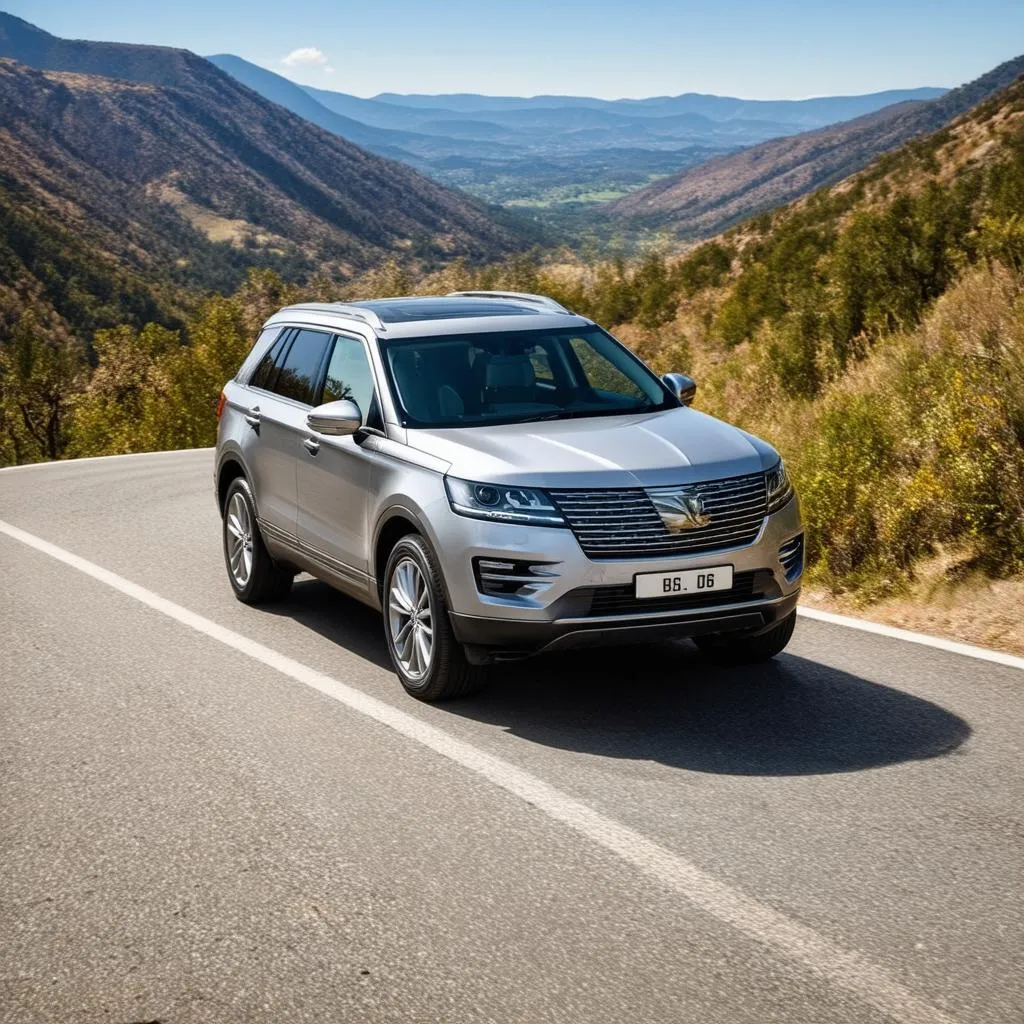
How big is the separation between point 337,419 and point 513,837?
8.88 ft

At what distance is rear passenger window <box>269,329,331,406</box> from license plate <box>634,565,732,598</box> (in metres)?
2.76

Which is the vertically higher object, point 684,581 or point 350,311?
point 350,311

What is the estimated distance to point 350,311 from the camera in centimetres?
761

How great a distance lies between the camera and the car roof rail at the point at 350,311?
7242 mm

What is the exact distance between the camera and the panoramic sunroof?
7.39 meters

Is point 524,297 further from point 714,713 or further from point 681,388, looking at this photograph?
point 714,713

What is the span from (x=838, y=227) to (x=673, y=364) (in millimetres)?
→ 17471

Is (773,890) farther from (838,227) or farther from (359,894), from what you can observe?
(838,227)

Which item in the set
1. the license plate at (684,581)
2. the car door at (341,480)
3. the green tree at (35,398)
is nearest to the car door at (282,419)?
the car door at (341,480)

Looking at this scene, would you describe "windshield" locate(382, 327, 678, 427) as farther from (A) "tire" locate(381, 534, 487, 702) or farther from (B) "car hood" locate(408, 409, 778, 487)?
(A) "tire" locate(381, 534, 487, 702)

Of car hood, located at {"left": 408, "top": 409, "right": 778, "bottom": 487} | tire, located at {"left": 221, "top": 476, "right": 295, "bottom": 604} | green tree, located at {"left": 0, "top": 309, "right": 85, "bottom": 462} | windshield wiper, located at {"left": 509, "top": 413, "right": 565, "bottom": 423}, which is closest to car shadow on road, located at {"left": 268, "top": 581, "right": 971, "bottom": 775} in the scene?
car hood, located at {"left": 408, "top": 409, "right": 778, "bottom": 487}

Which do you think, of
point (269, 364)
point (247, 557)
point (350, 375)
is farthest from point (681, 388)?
point (247, 557)

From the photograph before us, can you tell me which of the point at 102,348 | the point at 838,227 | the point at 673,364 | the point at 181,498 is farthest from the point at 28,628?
the point at 102,348

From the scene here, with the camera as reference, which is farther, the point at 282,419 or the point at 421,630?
the point at 282,419
